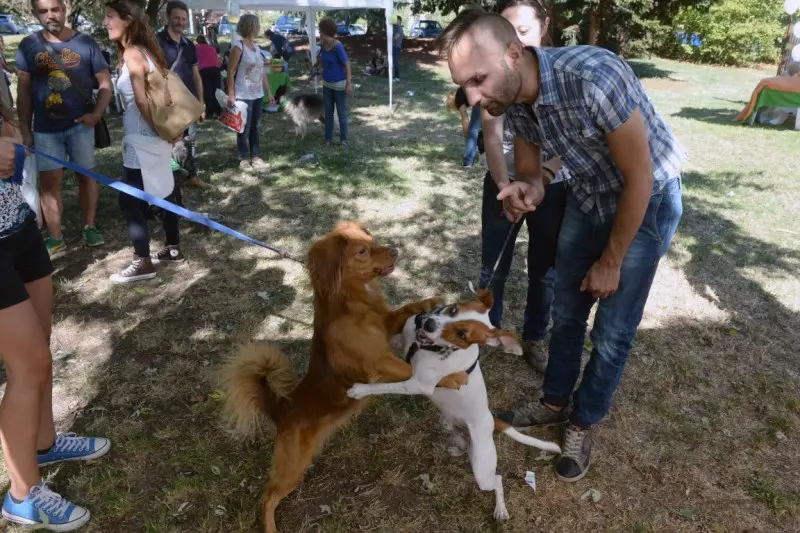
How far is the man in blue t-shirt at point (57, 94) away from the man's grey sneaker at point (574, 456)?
4.45 metres

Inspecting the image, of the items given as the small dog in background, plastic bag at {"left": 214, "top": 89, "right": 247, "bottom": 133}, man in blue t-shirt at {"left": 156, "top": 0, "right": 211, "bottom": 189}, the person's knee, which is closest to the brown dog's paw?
the person's knee

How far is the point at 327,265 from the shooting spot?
7.45 feet

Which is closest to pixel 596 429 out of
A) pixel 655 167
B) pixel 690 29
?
→ pixel 655 167

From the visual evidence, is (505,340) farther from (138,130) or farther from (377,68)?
(377,68)

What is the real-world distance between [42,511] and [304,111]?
8.19 m

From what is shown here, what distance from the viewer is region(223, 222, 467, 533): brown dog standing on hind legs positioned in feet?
7.52

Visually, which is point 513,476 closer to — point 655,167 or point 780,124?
point 655,167

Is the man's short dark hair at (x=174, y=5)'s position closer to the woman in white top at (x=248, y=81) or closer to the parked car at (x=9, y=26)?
the woman in white top at (x=248, y=81)

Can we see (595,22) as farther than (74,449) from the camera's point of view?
Yes

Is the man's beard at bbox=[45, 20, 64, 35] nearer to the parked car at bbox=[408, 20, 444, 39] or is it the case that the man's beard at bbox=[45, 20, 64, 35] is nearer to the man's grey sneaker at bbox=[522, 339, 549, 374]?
the man's grey sneaker at bbox=[522, 339, 549, 374]

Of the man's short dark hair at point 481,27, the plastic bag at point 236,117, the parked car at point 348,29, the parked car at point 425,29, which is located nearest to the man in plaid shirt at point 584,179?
the man's short dark hair at point 481,27

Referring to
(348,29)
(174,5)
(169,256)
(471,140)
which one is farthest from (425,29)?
(169,256)

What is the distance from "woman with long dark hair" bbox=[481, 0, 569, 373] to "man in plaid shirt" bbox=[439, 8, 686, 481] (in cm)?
37

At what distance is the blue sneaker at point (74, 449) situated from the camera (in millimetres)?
2598
